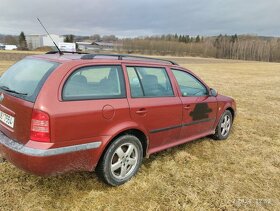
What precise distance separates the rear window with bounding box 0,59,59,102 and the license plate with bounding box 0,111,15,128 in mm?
265

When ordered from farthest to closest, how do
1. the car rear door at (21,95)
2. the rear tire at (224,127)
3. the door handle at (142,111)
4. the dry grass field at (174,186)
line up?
the rear tire at (224,127) < the door handle at (142,111) < the dry grass field at (174,186) < the car rear door at (21,95)

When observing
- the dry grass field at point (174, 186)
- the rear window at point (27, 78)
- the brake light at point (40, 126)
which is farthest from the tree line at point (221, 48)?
the brake light at point (40, 126)

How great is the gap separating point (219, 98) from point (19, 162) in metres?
3.76

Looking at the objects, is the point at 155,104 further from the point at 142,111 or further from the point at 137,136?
the point at 137,136

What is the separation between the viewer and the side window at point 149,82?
372cm

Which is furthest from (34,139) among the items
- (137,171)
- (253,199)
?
(253,199)

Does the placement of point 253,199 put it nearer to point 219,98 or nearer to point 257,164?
point 257,164

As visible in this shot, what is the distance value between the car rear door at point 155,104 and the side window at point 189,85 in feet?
0.86

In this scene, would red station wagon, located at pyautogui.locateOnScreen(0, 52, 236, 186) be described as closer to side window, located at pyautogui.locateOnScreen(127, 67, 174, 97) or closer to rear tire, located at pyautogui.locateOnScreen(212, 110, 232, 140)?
side window, located at pyautogui.locateOnScreen(127, 67, 174, 97)

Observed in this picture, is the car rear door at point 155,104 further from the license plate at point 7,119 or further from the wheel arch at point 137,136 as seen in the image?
the license plate at point 7,119

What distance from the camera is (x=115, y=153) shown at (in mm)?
3547

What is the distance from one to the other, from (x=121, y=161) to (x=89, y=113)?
901 mm

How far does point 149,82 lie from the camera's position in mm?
4008

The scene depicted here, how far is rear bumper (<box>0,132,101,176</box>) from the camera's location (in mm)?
2879
